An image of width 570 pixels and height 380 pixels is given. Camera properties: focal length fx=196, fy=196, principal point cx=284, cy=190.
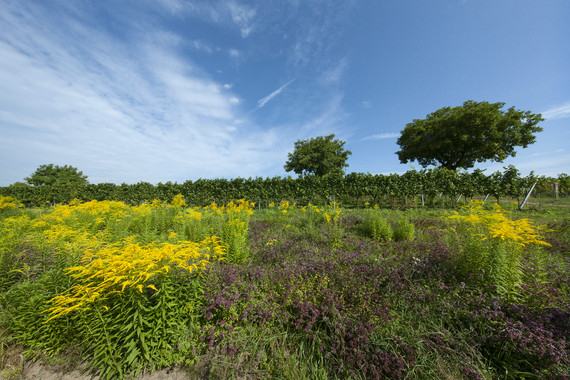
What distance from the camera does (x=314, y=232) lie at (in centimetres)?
581

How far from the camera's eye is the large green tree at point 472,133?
69.4 feet

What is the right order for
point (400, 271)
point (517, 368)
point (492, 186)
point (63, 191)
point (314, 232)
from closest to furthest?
point (517, 368) → point (400, 271) → point (314, 232) → point (492, 186) → point (63, 191)

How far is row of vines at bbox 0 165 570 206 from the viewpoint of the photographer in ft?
42.9

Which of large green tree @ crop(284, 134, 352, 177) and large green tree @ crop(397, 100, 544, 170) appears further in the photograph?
large green tree @ crop(284, 134, 352, 177)

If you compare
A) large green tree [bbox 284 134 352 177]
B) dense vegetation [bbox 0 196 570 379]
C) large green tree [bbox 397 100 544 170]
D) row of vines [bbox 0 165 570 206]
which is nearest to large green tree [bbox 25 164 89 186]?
row of vines [bbox 0 165 570 206]

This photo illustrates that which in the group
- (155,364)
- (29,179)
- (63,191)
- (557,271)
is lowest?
(155,364)

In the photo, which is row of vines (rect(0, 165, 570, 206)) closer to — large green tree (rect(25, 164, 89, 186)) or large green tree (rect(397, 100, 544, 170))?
large green tree (rect(397, 100, 544, 170))

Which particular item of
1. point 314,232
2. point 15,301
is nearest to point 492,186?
point 314,232

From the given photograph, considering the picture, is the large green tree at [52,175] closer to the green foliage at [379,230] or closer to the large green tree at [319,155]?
the large green tree at [319,155]

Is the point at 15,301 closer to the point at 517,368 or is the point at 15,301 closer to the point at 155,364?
the point at 155,364

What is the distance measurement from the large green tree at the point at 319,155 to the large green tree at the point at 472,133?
1332 centimetres

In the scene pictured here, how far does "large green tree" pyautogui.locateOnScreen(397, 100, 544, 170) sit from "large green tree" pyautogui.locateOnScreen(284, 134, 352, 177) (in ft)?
43.7

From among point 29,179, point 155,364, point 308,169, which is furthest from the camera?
point 29,179

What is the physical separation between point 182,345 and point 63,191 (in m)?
34.5
